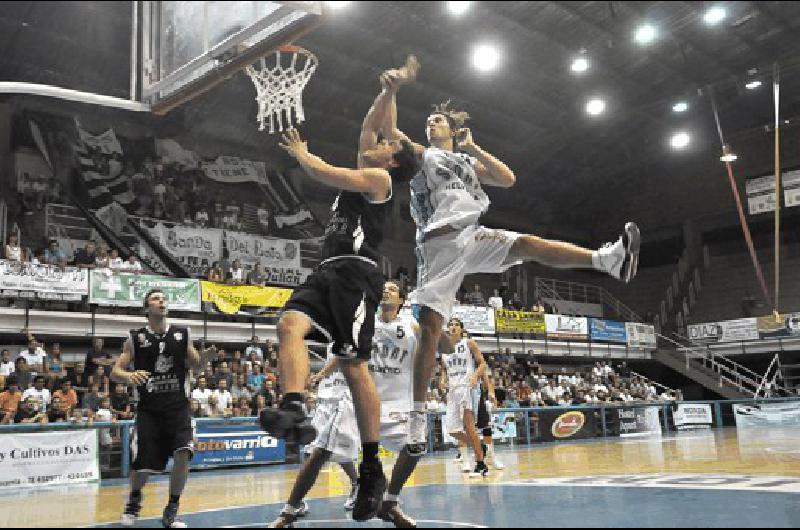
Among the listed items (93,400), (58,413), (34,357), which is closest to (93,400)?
(93,400)

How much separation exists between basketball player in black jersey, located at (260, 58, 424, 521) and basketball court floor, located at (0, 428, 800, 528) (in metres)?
0.75

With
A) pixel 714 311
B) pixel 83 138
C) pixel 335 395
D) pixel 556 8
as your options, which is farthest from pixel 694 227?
pixel 335 395

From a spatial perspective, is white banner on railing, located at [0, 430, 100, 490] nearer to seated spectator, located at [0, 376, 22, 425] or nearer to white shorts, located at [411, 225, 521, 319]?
seated spectator, located at [0, 376, 22, 425]

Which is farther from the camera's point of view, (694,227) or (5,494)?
(694,227)

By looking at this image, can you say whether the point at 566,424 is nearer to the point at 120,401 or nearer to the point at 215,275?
the point at 215,275

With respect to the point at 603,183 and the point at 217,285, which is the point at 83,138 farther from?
the point at 603,183

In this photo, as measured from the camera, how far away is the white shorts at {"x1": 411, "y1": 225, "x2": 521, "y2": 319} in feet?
15.6

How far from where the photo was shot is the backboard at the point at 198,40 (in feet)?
23.6

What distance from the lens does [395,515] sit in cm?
430

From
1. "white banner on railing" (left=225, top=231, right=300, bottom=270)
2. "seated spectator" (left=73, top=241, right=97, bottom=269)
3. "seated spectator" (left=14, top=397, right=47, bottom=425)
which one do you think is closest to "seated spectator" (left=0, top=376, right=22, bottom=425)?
"seated spectator" (left=14, top=397, right=47, bottom=425)

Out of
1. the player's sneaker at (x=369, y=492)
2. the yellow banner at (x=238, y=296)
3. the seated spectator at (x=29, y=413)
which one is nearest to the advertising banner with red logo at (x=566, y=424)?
the yellow banner at (x=238, y=296)

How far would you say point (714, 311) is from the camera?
1257 inches

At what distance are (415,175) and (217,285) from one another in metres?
12.7

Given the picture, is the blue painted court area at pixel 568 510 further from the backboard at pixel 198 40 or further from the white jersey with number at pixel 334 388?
the backboard at pixel 198 40
